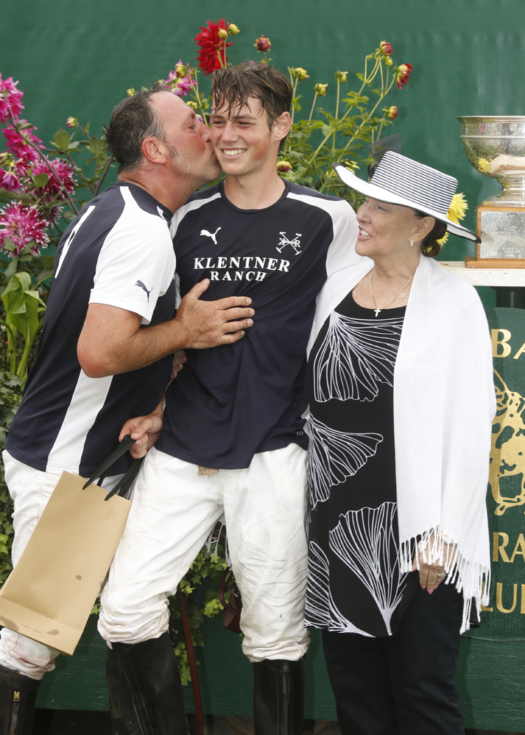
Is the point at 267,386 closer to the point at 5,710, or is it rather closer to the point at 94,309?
the point at 94,309

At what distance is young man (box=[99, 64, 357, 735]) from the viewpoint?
177cm

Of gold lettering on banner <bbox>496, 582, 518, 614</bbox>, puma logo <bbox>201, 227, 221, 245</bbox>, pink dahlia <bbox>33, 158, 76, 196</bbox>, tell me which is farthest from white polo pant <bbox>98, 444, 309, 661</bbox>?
pink dahlia <bbox>33, 158, 76, 196</bbox>

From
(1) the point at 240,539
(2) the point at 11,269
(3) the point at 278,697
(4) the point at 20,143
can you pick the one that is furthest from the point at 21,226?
(3) the point at 278,697

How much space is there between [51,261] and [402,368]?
4.20ft

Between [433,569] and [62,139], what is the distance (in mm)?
1689

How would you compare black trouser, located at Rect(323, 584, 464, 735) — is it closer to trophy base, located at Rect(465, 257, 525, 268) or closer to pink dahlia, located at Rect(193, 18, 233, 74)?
trophy base, located at Rect(465, 257, 525, 268)

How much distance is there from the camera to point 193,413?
1.81 metres

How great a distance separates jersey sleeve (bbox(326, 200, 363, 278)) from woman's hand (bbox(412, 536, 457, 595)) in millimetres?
732

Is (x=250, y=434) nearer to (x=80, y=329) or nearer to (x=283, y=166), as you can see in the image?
(x=80, y=329)

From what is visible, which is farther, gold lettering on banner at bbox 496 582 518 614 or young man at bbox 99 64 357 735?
gold lettering on banner at bbox 496 582 518 614

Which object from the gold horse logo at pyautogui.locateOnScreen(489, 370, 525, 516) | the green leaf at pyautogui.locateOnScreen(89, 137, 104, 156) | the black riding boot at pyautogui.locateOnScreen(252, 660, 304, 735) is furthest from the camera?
the green leaf at pyautogui.locateOnScreen(89, 137, 104, 156)

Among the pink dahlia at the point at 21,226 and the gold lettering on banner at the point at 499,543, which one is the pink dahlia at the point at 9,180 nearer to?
the pink dahlia at the point at 21,226

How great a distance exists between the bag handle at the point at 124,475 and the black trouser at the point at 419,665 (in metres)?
0.64

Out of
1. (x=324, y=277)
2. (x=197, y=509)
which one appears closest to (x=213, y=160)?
(x=324, y=277)
